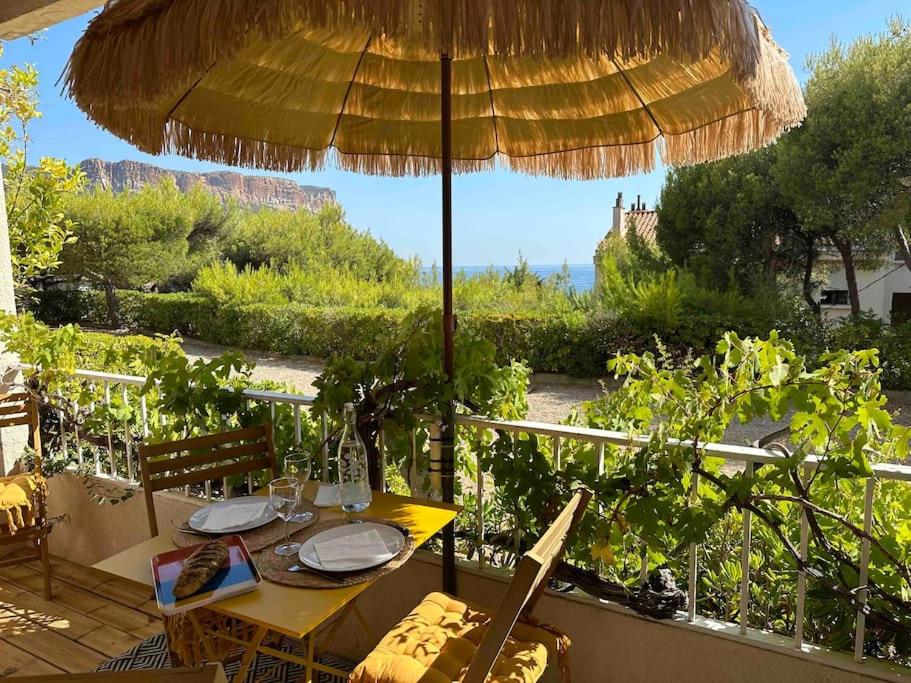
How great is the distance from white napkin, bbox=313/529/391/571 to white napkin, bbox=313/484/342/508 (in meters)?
0.26

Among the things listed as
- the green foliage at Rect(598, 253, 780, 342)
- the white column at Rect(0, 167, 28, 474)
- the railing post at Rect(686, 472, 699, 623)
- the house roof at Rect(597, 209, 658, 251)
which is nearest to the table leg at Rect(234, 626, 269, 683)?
the railing post at Rect(686, 472, 699, 623)

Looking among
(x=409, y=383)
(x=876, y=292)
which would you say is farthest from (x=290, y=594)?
(x=876, y=292)

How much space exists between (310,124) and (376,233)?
63.8 feet

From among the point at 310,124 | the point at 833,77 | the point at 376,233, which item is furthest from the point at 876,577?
the point at 376,233

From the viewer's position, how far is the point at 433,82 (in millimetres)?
2172

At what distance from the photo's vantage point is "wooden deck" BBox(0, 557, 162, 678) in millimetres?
2256

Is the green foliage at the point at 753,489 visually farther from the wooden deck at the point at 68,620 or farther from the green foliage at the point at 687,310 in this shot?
the green foliage at the point at 687,310

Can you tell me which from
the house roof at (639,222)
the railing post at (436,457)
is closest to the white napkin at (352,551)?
the railing post at (436,457)

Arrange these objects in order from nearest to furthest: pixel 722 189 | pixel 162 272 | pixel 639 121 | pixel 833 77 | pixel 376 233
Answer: pixel 639 121, pixel 833 77, pixel 722 189, pixel 162 272, pixel 376 233

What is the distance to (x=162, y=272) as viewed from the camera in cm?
1780

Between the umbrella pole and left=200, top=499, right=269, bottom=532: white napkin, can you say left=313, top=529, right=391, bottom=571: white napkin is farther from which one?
the umbrella pole

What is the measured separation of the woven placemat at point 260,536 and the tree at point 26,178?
314 cm

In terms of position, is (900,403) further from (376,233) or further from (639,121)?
(376,233)

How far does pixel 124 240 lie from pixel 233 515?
17.6 metres
